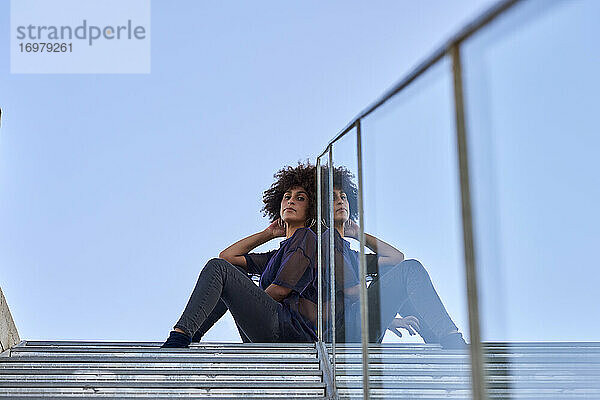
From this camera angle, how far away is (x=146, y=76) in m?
12.3

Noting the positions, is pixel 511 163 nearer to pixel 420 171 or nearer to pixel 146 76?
pixel 420 171

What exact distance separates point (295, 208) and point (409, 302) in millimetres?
2170

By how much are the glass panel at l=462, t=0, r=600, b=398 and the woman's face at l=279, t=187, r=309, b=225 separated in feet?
9.32

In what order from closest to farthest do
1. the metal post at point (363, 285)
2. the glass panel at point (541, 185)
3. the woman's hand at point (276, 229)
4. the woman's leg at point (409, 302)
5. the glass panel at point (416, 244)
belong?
the glass panel at point (541, 185)
the glass panel at point (416, 244)
the woman's leg at point (409, 302)
the metal post at point (363, 285)
the woman's hand at point (276, 229)

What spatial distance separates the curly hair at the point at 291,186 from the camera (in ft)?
14.6

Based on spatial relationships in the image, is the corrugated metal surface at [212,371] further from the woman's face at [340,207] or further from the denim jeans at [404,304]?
the woman's face at [340,207]

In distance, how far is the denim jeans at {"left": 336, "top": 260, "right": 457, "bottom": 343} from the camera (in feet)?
5.92

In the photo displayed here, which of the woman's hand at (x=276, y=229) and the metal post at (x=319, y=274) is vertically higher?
the woman's hand at (x=276, y=229)

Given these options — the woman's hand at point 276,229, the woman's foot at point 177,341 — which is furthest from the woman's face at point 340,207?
the woman's hand at point 276,229

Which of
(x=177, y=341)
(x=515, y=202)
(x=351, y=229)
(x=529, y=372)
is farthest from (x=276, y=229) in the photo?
(x=515, y=202)

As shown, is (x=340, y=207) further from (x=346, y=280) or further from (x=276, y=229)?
(x=276, y=229)

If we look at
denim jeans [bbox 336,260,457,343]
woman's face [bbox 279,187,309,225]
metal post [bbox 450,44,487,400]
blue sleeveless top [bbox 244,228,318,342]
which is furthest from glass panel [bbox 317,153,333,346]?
metal post [bbox 450,44,487,400]

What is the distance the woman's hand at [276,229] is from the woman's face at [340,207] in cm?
175

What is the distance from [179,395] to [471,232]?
5.57 feet
